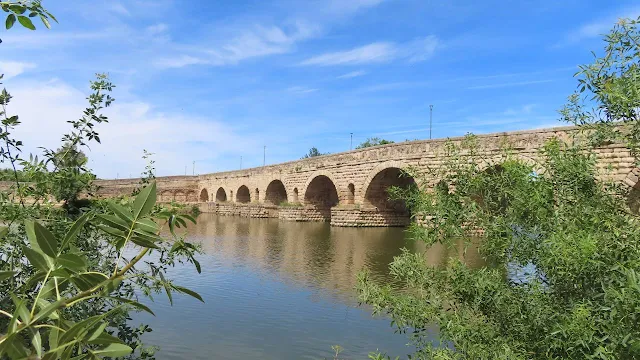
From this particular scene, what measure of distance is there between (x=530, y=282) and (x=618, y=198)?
2.70ft

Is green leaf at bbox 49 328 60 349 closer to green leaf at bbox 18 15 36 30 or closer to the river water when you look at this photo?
green leaf at bbox 18 15 36 30

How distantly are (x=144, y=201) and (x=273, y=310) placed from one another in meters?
6.66

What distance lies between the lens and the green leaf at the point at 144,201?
970 mm

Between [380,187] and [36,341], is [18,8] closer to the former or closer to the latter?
[36,341]

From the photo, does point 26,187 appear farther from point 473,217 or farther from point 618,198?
point 618,198

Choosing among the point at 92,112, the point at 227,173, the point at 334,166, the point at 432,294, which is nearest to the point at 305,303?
the point at 432,294

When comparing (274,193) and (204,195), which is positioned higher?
(204,195)

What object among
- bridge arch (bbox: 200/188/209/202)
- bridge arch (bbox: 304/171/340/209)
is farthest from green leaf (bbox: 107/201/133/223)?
bridge arch (bbox: 200/188/209/202)

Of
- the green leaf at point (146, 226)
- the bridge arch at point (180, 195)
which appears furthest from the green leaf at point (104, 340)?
the bridge arch at point (180, 195)

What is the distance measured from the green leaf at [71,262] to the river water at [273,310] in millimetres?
3143

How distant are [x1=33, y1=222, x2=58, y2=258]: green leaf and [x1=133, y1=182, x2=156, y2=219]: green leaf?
157mm

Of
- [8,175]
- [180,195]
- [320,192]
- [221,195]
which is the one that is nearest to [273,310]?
[8,175]

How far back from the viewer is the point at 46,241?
0.94 meters

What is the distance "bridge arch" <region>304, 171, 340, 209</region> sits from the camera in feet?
85.7
